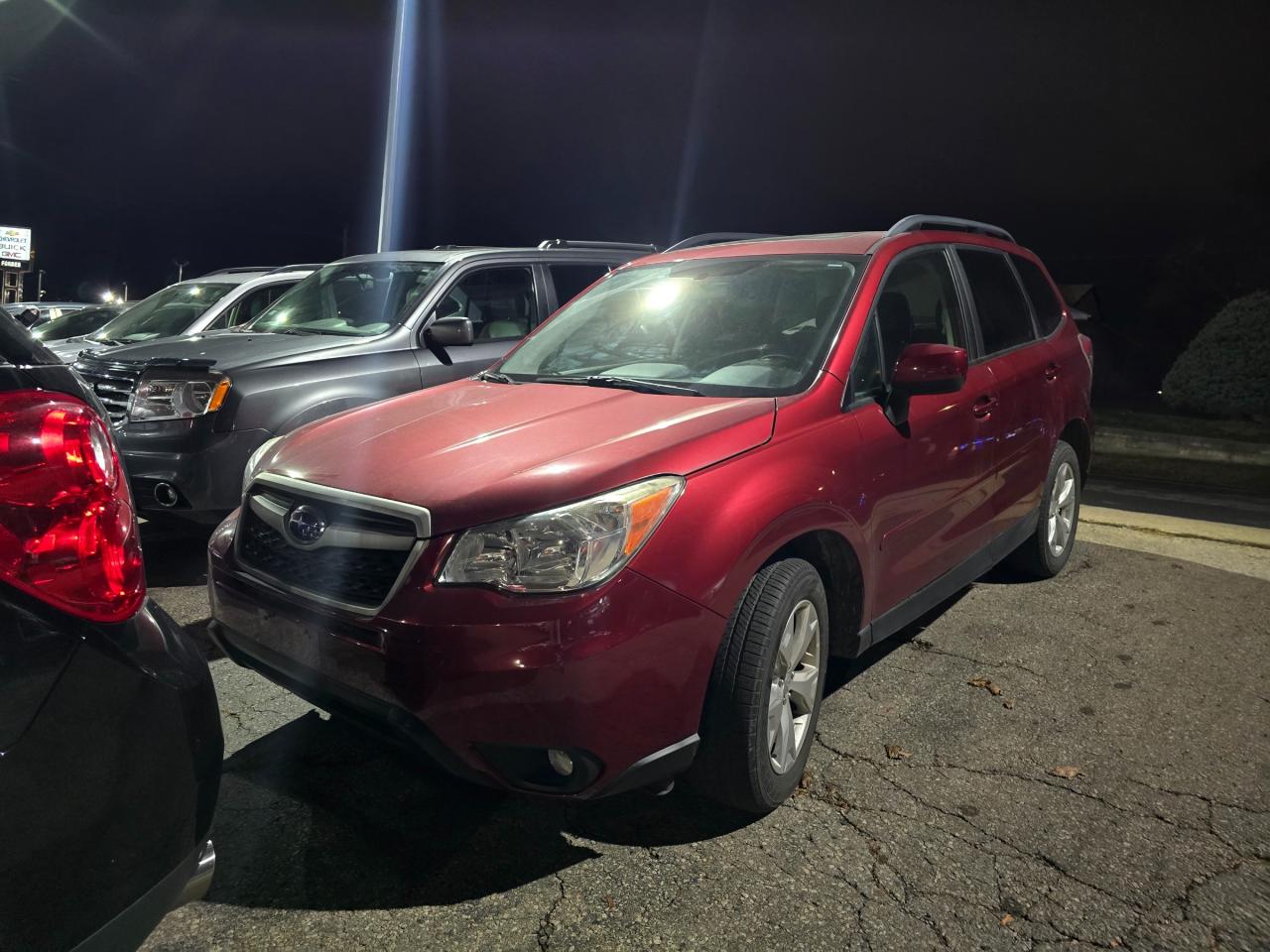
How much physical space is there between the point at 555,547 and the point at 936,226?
9.17ft

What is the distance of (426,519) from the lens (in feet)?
7.88

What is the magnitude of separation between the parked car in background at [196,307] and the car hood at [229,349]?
2.77m

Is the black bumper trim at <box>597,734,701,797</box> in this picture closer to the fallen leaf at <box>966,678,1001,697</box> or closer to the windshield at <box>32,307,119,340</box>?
the fallen leaf at <box>966,678,1001,697</box>

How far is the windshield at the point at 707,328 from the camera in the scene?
3354 mm

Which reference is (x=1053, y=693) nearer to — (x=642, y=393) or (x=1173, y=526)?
(x=642, y=393)

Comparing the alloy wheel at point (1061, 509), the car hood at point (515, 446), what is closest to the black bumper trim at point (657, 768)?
the car hood at point (515, 446)

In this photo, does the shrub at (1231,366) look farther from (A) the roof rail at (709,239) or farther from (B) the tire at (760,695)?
(B) the tire at (760,695)

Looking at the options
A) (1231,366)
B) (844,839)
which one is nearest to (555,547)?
(844,839)

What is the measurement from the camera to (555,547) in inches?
92.1

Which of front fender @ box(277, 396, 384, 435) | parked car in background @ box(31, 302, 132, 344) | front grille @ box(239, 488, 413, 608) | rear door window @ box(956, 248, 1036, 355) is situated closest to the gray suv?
front fender @ box(277, 396, 384, 435)

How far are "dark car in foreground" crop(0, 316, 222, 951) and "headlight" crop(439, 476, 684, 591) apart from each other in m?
0.76

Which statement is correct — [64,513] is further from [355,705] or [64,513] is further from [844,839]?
[844,839]

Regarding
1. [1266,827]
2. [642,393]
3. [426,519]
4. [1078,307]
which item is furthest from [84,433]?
[1078,307]

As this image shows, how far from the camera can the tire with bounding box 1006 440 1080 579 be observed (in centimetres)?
498
